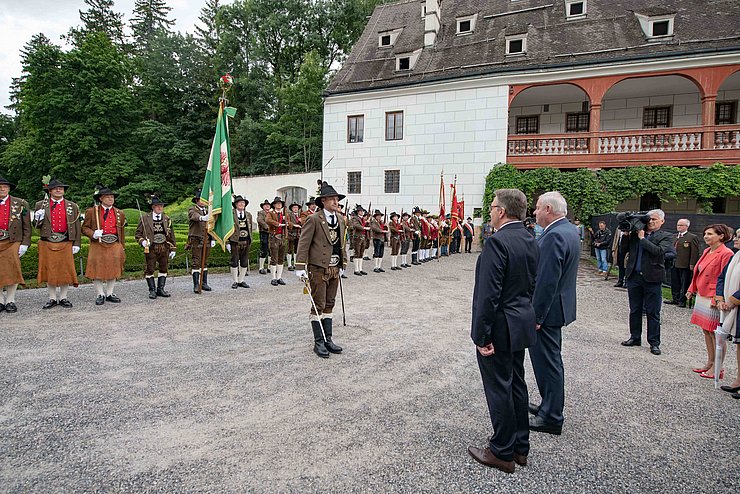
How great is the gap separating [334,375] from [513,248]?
298 centimetres

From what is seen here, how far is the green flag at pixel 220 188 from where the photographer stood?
945cm

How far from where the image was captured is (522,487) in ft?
10.6

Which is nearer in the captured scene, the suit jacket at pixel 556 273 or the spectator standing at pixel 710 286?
the suit jacket at pixel 556 273

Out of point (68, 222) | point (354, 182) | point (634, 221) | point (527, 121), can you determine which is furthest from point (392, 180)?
point (634, 221)

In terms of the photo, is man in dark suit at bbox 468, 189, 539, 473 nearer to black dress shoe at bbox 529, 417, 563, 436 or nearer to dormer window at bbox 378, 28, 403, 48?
black dress shoe at bbox 529, 417, 563, 436

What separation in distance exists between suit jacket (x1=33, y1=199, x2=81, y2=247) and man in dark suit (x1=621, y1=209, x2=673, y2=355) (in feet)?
34.2

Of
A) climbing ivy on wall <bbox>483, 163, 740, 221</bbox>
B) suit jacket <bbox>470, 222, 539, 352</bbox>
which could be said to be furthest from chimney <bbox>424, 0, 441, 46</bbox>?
suit jacket <bbox>470, 222, 539, 352</bbox>

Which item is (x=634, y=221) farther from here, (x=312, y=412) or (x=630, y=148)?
(x=630, y=148)

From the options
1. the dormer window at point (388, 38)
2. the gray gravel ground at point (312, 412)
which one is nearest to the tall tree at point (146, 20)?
the dormer window at point (388, 38)

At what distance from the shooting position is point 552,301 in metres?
3.97

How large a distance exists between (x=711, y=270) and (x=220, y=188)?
9049mm

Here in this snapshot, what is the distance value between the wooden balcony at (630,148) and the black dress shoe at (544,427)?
2122cm

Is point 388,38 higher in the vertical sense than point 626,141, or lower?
higher

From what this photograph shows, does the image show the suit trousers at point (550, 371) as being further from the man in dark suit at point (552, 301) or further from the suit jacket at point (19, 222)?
the suit jacket at point (19, 222)
